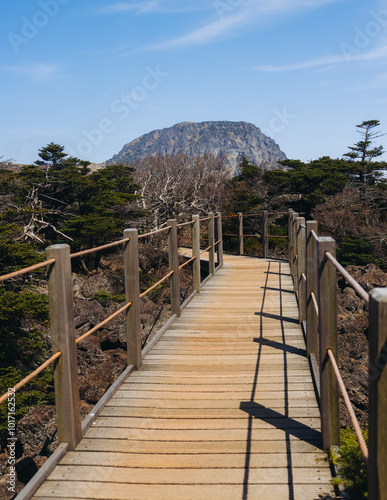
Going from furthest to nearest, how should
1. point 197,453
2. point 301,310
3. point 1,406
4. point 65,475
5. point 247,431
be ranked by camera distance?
point 1,406
point 301,310
point 247,431
point 197,453
point 65,475

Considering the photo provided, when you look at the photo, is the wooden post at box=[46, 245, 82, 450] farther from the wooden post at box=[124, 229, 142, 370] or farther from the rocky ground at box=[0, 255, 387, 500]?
the rocky ground at box=[0, 255, 387, 500]

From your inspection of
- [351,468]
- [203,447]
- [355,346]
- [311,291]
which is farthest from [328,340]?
[355,346]

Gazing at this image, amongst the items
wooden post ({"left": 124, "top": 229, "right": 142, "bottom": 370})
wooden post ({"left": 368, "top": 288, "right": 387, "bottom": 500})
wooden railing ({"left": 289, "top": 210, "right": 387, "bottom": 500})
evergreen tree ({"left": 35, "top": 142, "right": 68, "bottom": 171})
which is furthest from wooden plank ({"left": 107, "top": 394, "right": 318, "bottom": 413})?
evergreen tree ({"left": 35, "top": 142, "right": 68, "bottom": 171})

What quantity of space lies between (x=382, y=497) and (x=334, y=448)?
1.42m

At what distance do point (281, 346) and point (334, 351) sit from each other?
2.15 m

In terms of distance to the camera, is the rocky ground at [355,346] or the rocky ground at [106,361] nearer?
the rocky ground at [106,361]

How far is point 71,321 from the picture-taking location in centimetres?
279

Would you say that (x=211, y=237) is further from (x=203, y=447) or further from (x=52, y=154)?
(x=52, y=154)

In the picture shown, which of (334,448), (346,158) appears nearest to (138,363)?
(334,448)

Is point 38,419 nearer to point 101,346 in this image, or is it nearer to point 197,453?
point 101,346

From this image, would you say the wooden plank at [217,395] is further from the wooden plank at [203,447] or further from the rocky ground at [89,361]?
the rocky ground at [89,361]

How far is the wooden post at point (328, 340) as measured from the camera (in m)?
2.62

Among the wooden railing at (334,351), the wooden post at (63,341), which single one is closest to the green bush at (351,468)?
the wooden railing at (334,351)

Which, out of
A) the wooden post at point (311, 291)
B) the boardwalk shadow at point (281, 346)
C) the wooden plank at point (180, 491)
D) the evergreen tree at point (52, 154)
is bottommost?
the boardwalk shadow at point (281, 346)
